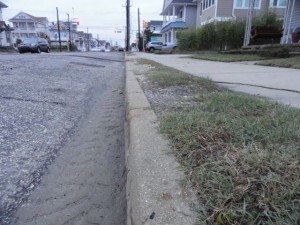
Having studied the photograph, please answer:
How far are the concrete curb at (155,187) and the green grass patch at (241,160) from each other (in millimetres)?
67

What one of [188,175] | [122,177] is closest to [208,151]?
[188,175]

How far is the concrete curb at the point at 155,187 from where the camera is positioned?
1.18 meters

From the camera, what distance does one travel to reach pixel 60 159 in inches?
92.0

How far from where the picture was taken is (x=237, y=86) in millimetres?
4527

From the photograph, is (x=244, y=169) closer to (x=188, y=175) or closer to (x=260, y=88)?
(x=188, y=175)

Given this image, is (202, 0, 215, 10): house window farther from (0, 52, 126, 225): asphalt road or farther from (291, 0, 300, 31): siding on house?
(0, 52, 126, 225): asphalt road

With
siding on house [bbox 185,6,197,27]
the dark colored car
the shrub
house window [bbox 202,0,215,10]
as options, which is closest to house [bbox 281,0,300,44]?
the shrub

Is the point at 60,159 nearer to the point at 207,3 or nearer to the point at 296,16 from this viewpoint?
the point at 296,16

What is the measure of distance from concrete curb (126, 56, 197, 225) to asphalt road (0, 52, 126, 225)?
279 mm

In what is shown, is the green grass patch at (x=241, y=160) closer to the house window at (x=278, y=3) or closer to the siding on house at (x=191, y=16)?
the house window at (x=278, y=3)

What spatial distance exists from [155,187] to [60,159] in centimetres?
127

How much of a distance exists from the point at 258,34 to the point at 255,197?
1631 centimetres

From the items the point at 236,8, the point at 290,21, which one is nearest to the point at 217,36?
the point at 290,21

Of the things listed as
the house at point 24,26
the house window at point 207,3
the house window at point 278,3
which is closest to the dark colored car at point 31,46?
the house window at point 207,3
